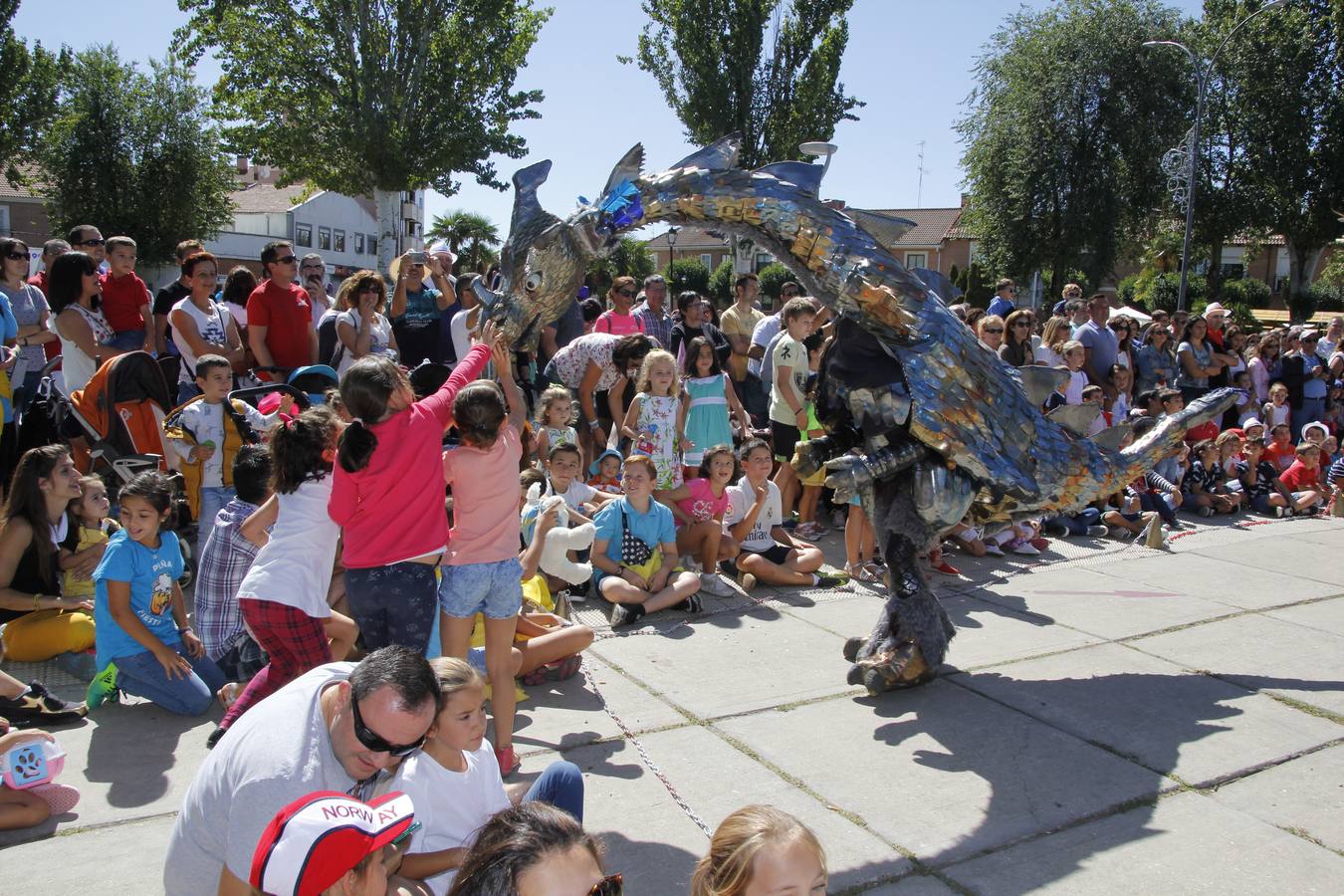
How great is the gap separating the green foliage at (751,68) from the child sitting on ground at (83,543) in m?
25.4

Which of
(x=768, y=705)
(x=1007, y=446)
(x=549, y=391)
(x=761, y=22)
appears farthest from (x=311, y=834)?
(x=761, y=22)

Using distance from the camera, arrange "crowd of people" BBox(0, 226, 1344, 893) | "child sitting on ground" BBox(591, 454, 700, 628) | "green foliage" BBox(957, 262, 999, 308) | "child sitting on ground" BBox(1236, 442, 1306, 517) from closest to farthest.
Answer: "crowd of people" BBox(0, 226, 1344, 893), "child sitting on ground" BBox(591, 454, 700, 628), "child sitting on ground" BBox(1236, 442, 1306, 517), "green foliage" BBox(957, 262, 999, 308)

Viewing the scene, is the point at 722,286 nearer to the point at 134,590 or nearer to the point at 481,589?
the point at 134,590

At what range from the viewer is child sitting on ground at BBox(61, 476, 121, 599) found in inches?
187

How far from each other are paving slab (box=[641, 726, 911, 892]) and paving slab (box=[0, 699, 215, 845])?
1806 mm

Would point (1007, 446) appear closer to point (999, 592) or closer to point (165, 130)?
point (999, 592)

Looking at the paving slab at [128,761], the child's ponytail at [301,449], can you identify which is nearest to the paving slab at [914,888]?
the paving slab at [128,761]

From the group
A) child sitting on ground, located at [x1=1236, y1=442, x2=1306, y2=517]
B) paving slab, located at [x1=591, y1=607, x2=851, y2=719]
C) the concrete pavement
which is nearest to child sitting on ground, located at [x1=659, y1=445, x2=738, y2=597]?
the concrete pavement

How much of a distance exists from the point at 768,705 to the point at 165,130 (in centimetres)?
2791

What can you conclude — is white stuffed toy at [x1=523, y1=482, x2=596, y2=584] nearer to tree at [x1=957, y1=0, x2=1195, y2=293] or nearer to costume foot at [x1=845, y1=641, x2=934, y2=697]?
costume foot at [x1=845, y1=641, x2=934, y2=697]

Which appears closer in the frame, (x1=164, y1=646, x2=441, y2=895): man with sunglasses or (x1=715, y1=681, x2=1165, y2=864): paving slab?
(x1=164, y1=646, x2=441, y2=895): man with sunglasses

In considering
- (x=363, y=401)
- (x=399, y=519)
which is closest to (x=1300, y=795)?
(x=399, y=519)

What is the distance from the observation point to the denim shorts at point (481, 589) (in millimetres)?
3773

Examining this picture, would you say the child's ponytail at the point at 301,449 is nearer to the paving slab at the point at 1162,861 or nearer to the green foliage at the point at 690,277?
the paving slab at the point at 1162,861
